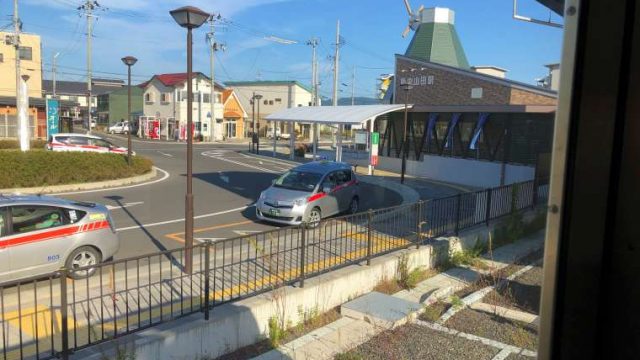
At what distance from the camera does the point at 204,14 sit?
882cm

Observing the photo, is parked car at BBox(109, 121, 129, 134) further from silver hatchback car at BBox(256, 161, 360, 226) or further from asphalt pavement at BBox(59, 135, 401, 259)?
silver hatchback car at BBox(256, 161, 360, 226)

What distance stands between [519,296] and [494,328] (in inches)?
52.9

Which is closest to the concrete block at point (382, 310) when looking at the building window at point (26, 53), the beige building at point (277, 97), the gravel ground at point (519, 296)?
the gravel ground at point (519, 296)

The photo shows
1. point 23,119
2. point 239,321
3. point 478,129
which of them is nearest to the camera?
point 239,321

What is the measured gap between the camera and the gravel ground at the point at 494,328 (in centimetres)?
605

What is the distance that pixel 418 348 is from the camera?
5.87 metres

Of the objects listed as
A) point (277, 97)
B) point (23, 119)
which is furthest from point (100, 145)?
point (277, 97)

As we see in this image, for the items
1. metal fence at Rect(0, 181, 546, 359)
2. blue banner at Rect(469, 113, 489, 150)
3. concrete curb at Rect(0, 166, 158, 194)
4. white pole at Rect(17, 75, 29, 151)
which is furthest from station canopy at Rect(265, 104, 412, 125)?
metal fence at Rect(0, 181, 546, 359)

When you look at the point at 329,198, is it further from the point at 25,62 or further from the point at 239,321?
the point at 25,62

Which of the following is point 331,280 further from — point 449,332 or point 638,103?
point 638,103

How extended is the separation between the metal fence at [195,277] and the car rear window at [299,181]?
4.35 meters

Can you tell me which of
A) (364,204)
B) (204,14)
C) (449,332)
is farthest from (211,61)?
(449,332)

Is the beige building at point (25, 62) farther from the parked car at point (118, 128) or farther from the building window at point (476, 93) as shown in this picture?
the building window at point (476, 93)

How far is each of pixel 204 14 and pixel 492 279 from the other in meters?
6.46
